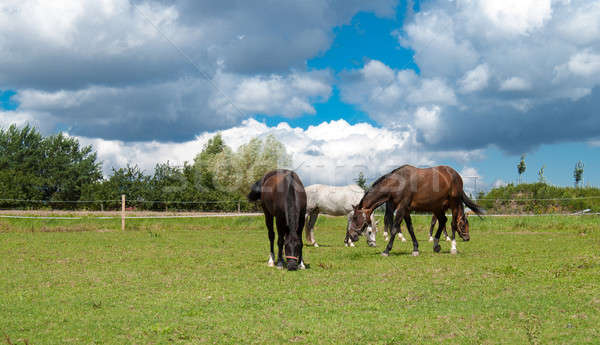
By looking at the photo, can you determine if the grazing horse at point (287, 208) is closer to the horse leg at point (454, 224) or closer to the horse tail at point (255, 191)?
the horse tail at point (255, 191)

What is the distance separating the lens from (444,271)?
876 centimetres

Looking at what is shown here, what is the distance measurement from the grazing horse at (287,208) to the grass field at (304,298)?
0.46m

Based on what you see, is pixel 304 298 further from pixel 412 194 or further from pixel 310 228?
pixel 310 228

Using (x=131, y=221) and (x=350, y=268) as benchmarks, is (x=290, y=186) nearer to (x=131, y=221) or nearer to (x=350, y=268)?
(x=350, y=268)

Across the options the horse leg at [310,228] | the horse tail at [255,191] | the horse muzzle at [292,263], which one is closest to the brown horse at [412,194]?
the horse tail at [255,191]

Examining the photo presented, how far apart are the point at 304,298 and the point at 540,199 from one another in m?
24.5

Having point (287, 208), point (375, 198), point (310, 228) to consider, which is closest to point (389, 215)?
point (375, 198)

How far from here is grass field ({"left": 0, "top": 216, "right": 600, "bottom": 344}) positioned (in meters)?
5.03

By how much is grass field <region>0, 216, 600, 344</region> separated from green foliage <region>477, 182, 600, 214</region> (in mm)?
19815

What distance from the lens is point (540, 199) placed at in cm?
2692

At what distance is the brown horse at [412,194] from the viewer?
11.7m

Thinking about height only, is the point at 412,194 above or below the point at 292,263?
above

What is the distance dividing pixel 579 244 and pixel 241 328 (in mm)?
12634

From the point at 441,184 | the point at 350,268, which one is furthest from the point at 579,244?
the point at 350,268
